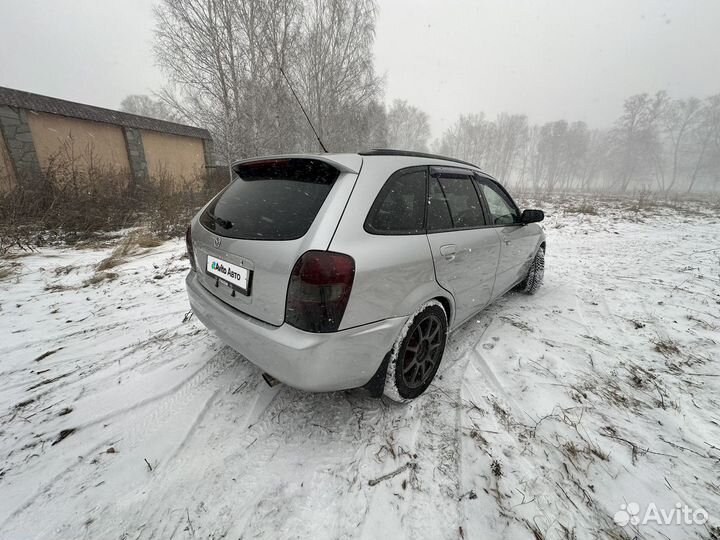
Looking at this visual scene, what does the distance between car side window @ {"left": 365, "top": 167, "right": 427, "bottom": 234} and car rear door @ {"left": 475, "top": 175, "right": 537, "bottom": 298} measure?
1034 millimetres

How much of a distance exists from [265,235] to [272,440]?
1172 mm

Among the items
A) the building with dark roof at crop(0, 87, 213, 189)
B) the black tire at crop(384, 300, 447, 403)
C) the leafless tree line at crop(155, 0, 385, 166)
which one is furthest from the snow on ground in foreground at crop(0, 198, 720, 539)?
the leafless tree line at crop(155, 0, 385, 166)

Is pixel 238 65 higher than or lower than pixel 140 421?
higher

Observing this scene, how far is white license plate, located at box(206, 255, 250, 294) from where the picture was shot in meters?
1.57

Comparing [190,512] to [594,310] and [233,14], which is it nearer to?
[594,310]

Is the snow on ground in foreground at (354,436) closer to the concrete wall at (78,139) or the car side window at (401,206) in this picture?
the car side window at (401,206)

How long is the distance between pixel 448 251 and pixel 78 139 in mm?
14753

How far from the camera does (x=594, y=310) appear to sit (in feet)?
10.6

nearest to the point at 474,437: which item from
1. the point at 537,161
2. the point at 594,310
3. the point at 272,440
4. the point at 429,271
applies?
the point at 429,271

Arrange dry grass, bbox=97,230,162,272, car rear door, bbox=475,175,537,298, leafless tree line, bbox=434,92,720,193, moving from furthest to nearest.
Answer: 1. leafless tree line, bbox=434,92,720,193
2. dry grass, bbox=97,230,162,272
3. car rear door, bbox=475,175,537,298

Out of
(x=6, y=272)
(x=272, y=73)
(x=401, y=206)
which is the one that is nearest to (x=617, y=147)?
(x=272, y=73)

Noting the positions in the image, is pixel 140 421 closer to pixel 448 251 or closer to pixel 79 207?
pixel 448 251

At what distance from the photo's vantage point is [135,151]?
12070 millimetres

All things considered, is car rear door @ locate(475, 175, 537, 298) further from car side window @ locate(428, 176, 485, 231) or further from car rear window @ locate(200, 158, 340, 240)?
car rear window @ locate(200, 158, 340, 240)
